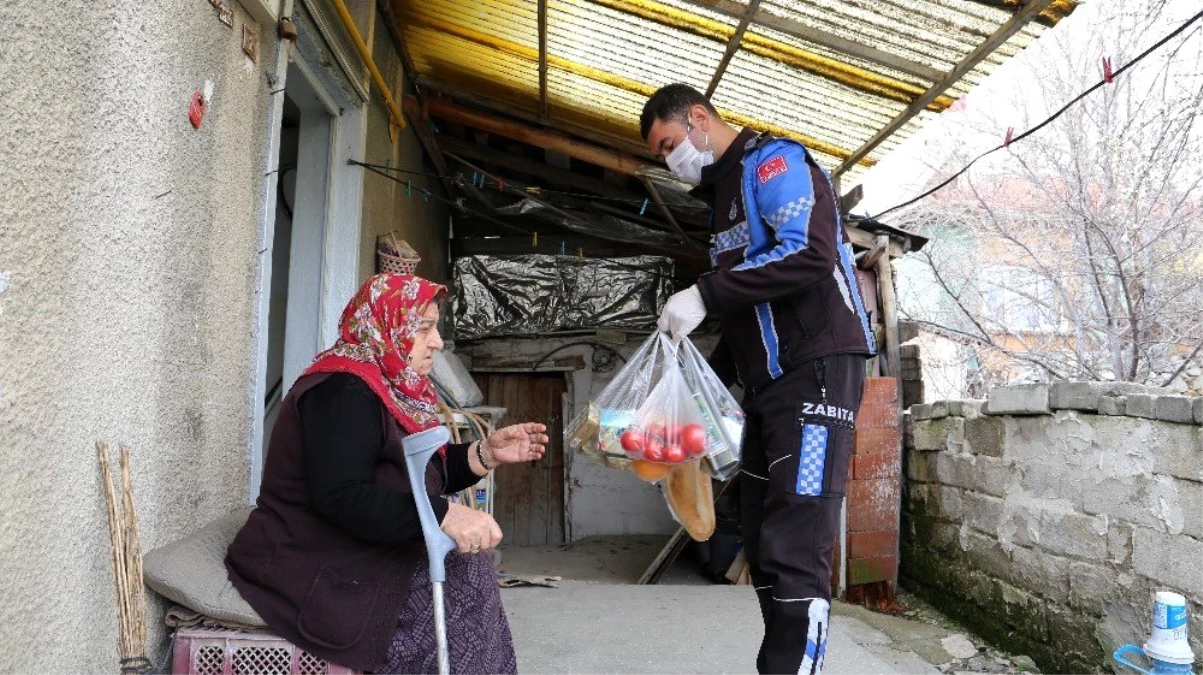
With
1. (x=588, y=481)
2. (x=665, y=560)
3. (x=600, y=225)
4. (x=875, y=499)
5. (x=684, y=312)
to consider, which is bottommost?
(x=665, y=560)

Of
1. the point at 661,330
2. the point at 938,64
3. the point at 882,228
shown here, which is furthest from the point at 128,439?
the point at 882,228

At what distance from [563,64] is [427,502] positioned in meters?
3.42

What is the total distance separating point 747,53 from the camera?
12.8 feet

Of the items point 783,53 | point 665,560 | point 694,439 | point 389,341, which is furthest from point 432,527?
point 665,560

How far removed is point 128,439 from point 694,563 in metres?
5.76

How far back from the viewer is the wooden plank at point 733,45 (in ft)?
11.3

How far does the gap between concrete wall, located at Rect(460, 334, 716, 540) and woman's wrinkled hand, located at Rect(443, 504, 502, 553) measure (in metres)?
6.36

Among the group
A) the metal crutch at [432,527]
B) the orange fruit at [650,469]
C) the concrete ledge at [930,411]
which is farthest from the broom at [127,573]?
the concrete ledge at [930,411]

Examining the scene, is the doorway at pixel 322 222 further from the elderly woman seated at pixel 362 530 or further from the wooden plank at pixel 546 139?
the elderly woman seated at pixel 362 530

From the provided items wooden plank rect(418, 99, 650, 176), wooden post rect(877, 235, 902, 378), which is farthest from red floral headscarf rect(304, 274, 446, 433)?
wooden post rect(877, 235, 902, 378)

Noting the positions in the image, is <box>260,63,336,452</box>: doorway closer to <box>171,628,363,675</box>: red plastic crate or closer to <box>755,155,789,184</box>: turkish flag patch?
<box>171,628,363,675</box>: red plastic crate

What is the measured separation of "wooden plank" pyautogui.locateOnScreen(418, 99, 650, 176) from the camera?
219 inches

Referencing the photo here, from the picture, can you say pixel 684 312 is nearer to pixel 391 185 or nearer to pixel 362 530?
pixel 362 530

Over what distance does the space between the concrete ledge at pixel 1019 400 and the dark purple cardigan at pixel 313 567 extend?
10.1 ft
